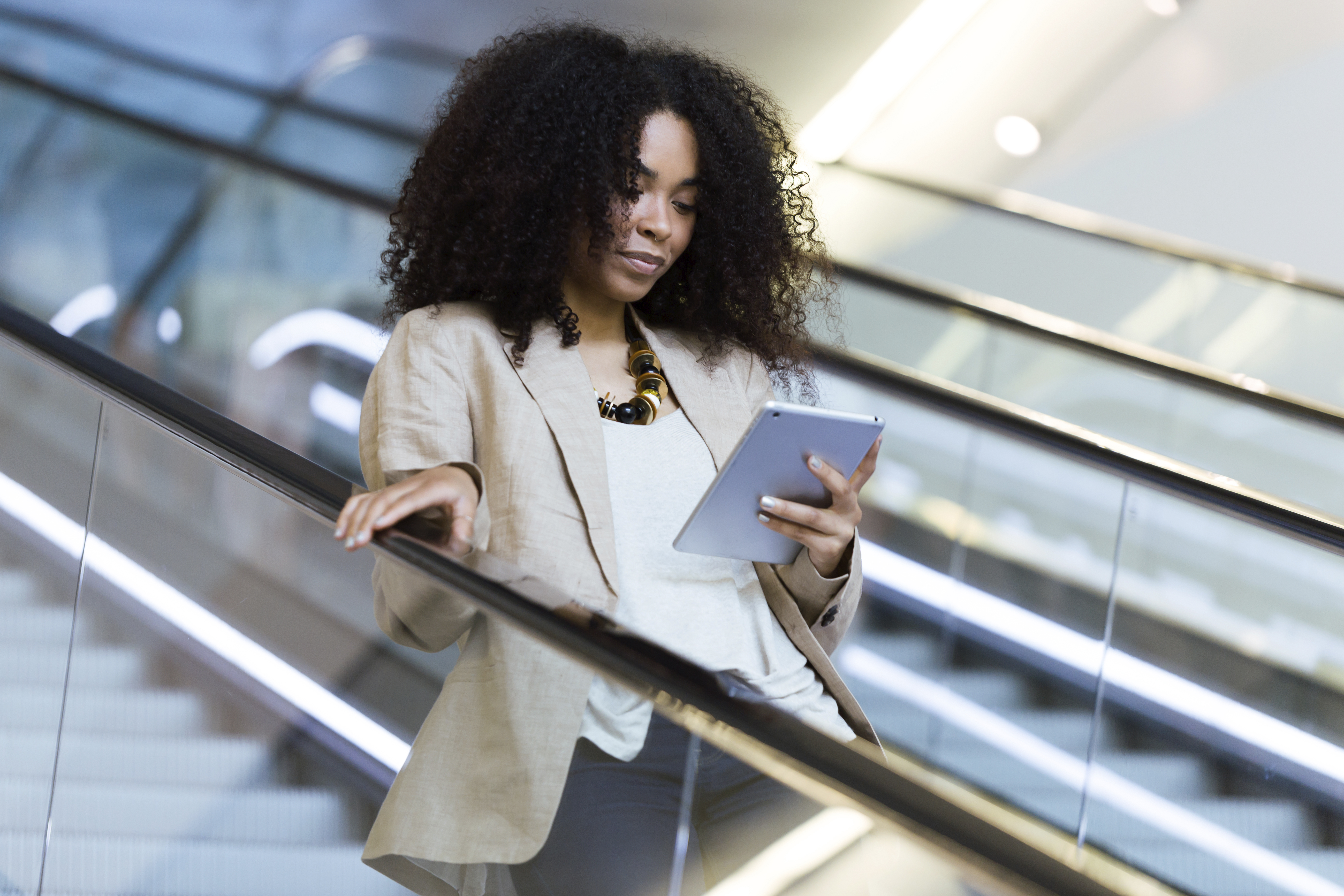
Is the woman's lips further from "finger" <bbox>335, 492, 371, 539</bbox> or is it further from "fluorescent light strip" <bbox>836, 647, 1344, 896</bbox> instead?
"fluorescent light strip" <bbox>836, 647, 1344, 896</bbox>

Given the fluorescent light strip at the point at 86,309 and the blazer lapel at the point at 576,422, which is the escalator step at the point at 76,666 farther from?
the fluorescent light strip at the point at 86,309

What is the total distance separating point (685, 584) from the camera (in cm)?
158

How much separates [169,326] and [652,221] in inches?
163

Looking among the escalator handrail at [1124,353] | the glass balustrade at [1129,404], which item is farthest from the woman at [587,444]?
the glass balustrade at [1129,404]

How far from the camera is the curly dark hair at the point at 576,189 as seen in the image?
5.61 ft

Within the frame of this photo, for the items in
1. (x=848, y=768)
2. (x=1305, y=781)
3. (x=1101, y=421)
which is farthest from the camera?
(x=1101, y=421)

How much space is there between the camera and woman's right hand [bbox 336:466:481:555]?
1.38m

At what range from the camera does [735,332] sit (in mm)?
1938

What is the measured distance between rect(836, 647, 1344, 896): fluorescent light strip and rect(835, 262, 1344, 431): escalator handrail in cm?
107

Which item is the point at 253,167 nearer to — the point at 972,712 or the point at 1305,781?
the point at 972,712

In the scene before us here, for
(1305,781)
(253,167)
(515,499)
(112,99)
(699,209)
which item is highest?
(112,99)

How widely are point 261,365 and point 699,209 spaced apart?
3623 millimetres

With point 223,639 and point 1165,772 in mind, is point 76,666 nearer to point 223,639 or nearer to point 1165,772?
point 223,639

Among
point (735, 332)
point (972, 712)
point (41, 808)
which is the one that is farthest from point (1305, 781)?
point (41, 808)
